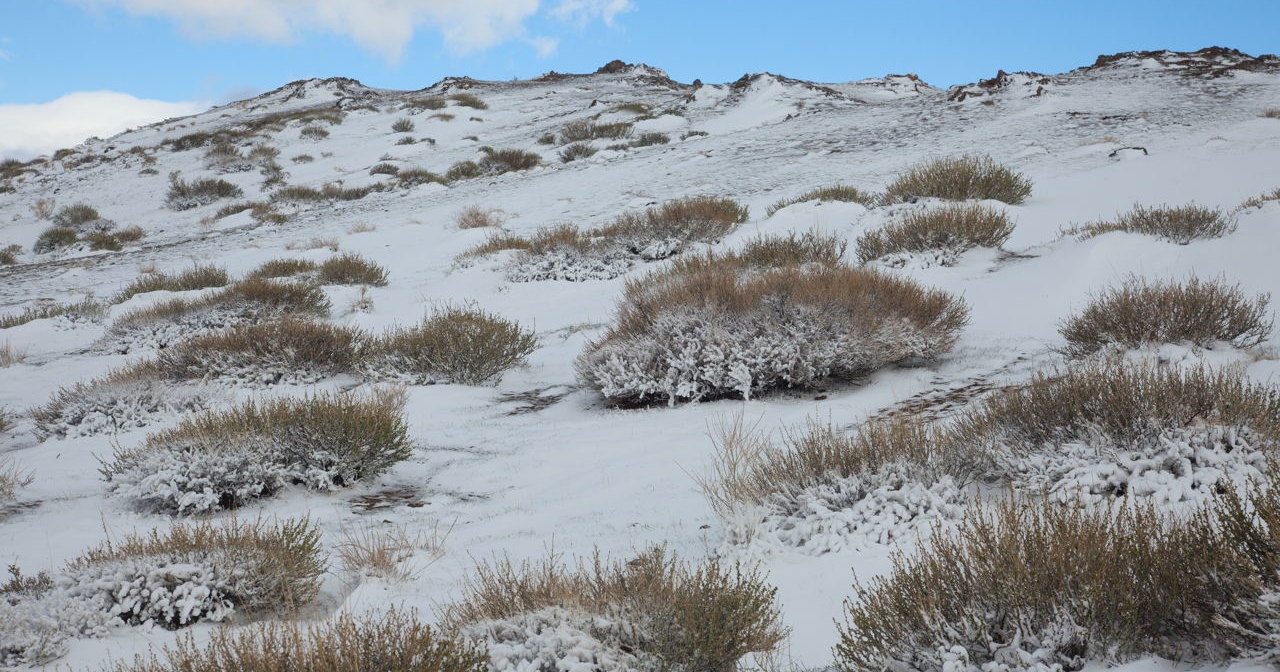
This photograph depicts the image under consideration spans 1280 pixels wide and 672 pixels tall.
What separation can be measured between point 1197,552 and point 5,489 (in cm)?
454

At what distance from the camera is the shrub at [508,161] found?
16.9 m

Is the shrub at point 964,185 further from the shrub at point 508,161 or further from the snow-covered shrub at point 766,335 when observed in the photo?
the shrub at point 508,161

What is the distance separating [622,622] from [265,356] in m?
4.29

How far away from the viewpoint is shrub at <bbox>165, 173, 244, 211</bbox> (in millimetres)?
16828

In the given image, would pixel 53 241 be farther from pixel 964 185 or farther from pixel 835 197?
pixel 964 185

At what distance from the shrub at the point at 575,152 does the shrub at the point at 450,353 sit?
1223 cm

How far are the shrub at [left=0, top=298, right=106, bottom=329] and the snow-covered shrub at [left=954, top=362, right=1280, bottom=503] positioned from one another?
904 cm

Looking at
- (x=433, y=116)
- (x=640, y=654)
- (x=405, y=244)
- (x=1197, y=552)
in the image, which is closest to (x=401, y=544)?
(x=640, y=654)

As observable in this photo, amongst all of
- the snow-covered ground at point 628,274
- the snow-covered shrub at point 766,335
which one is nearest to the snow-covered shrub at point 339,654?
the snow-covered ground at point 628,274

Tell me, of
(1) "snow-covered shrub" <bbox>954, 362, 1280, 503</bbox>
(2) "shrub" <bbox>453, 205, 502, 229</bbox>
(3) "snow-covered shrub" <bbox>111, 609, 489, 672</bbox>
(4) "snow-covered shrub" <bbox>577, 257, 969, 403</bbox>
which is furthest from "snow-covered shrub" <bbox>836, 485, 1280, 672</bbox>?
(2) "shrub" <bbox>453, 205, 502, 229</bbox>

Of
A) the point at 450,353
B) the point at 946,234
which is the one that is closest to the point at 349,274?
the point at 450,353

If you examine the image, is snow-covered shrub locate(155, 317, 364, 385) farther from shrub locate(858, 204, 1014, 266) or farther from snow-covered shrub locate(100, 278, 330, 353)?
shrub locate(858, 204, 1014, 266)

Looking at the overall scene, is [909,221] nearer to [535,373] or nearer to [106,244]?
[535,373]

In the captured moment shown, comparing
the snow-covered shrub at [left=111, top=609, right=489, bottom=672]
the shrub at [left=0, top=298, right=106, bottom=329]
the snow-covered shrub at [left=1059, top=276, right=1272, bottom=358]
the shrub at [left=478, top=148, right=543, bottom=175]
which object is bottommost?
the snow-covered shrub at [left=111, top=609, right=489, bottom=672]
